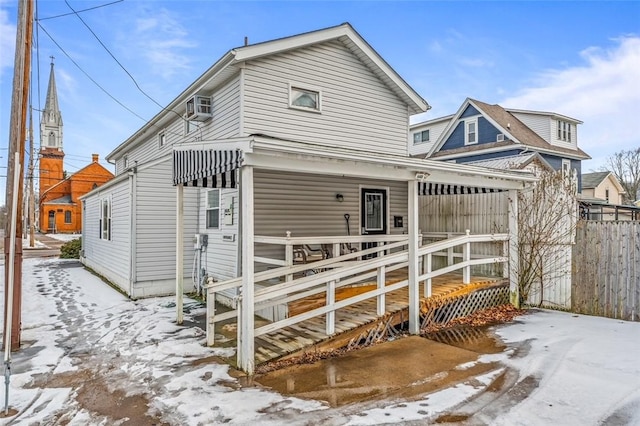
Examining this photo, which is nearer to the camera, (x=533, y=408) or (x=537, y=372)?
(x=533, y=408)

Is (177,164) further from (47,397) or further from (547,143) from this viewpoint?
(547,143)

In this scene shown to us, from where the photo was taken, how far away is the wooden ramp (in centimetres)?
530

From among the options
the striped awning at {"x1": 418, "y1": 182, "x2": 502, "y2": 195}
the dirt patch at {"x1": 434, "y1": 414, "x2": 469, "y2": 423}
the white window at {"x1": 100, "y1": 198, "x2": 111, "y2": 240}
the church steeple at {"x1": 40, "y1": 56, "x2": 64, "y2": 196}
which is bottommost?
the dirt patch at {"x1": 434, "y1": 414, "x2": 469, "y2": 423}

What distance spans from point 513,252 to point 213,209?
6880 mm

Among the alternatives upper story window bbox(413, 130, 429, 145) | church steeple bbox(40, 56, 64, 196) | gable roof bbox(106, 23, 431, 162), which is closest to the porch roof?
gable roof bbox(106, 23, 431, 162)

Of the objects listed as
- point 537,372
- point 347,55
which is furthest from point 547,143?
point 537,372

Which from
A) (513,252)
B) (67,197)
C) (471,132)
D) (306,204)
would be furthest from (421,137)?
(67,197)

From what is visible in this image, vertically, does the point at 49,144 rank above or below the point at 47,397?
above

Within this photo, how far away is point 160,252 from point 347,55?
22.3 ft

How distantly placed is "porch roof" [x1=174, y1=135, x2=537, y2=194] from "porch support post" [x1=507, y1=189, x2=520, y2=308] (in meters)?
0.93

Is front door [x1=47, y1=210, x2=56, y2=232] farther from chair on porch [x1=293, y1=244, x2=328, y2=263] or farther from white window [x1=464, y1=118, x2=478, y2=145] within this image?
chair on porch [x1=293, y1=244, x2=328, y2=263]

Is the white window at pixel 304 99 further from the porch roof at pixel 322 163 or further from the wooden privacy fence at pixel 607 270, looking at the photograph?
the wooden privacy fence at pixel 607 270

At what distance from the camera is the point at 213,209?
941 centimetres

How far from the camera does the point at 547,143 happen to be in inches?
914
